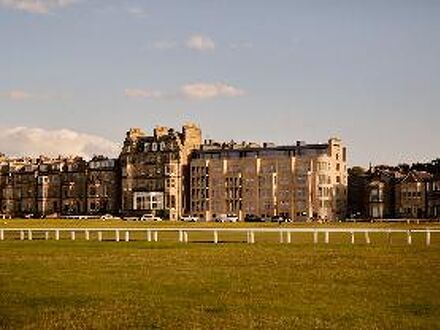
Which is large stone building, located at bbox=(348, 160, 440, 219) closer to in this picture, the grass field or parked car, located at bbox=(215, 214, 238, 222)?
parked car, located at bbox=(215, 214, 238, 222)

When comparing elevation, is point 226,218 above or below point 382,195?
below

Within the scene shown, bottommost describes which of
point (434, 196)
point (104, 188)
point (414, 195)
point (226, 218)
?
point (226, 218)

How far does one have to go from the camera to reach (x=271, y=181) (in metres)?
171

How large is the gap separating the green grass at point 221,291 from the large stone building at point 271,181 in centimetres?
12001

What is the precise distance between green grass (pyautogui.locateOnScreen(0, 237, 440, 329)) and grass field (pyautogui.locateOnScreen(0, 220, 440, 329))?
30 mm

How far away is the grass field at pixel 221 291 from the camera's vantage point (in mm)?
23125

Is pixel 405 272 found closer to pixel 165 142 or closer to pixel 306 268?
pixel 306 268

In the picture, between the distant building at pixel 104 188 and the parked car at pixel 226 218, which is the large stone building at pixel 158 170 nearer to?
the distant building at pixel 104 188

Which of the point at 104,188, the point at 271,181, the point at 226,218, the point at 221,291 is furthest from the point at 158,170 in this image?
the point at 221,291

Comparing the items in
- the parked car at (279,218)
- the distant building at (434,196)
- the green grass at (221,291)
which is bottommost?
the parked car at (279,218)

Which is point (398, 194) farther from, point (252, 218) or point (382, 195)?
point (252, 218)

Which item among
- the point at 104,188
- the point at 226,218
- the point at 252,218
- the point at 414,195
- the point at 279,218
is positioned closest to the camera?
the point at 414,195

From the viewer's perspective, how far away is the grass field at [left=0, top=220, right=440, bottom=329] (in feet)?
75.9

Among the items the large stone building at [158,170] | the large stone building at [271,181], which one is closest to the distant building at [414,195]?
the large stone building at [271,181]
